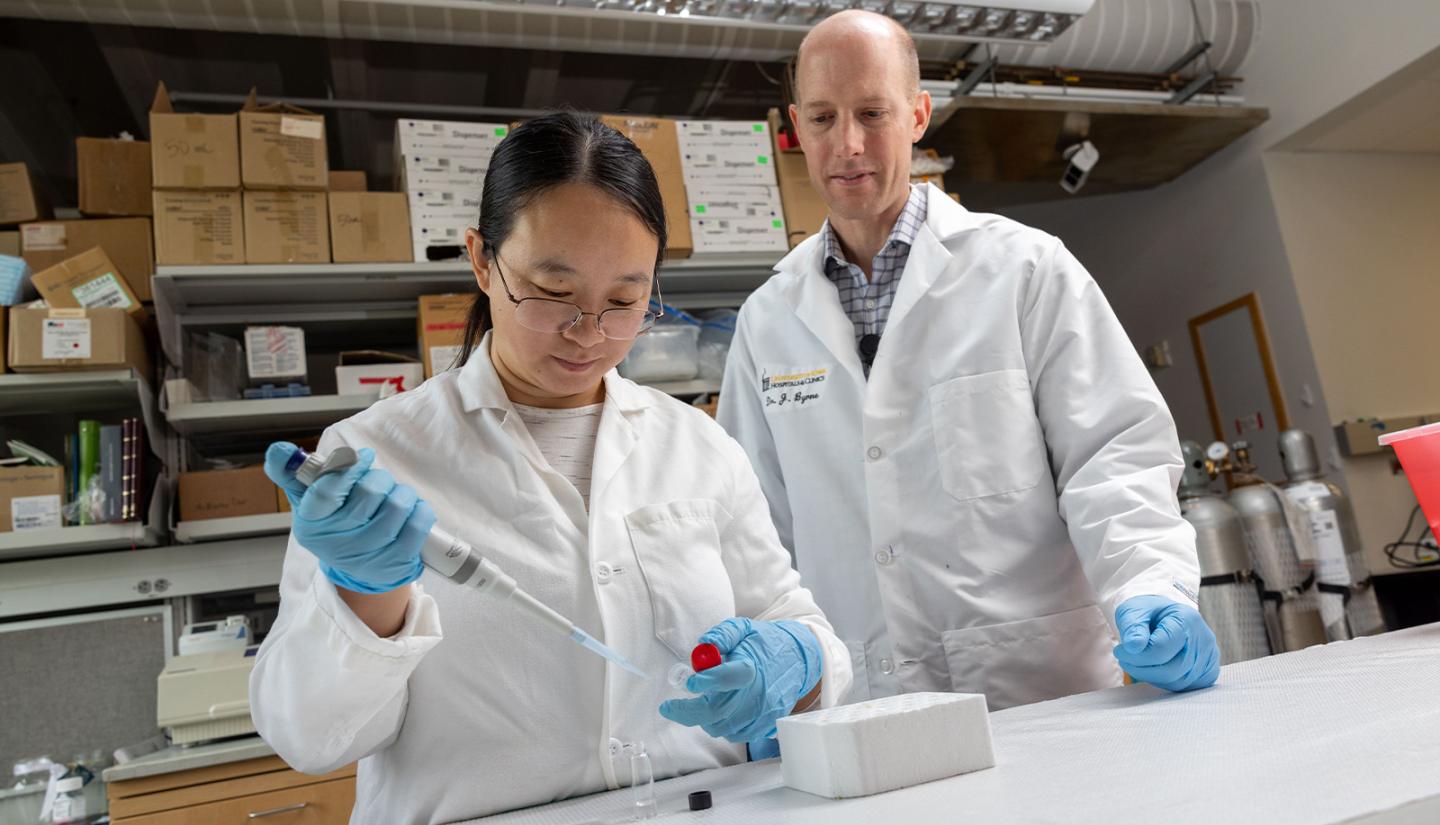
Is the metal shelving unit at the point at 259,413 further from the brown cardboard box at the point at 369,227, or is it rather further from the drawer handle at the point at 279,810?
the drawer handle at the point at 279,810

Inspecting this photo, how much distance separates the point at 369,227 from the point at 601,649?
2154 millimetres

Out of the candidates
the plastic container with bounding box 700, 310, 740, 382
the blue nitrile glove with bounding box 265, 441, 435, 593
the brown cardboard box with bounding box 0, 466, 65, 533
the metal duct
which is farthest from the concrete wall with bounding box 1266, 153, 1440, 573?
the brown cardboard box with bounding box 0, 466, 65, 533

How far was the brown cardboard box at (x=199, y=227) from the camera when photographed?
2.56 metres

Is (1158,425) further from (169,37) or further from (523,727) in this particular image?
(169,37)

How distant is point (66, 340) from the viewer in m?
2.44

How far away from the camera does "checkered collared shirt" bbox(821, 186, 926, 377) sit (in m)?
1.66

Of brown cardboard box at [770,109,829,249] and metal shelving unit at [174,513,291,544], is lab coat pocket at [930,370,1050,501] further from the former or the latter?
metal shelving unit at [174,513,291,544]

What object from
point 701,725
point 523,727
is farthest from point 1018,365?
point 523,727

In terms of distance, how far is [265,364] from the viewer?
8.89 feet

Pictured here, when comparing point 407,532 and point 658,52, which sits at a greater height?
point 658,52

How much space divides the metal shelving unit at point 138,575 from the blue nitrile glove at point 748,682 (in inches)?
86.5

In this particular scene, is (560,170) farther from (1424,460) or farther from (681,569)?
(1424,460)

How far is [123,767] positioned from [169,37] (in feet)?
7.92

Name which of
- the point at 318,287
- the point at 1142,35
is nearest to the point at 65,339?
the point at 318,287
